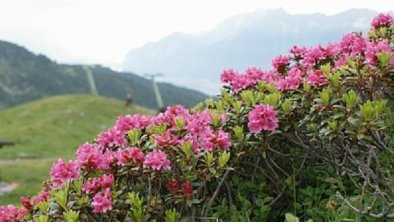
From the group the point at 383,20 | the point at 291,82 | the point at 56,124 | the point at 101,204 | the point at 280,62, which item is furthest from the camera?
the point at 56,124

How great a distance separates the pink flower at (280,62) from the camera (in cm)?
388

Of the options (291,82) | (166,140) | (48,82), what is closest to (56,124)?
(291,82)

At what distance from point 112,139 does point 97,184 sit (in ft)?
1.42

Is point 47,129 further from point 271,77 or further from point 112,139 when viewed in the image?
point 112,139

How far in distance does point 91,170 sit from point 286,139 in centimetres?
98

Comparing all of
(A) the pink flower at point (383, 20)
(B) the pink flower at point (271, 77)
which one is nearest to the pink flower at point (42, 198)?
(B) the pink flower at point (271, 77)

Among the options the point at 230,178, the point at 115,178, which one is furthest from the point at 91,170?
the point at 230,178

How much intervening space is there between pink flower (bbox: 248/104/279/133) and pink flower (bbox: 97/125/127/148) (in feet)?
2.03

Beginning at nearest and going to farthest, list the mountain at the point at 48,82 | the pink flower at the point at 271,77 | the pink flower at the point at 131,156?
the pink flower at the point at 131,156, the pink flower at the point at 271,77, the mountain at the point at 48,82

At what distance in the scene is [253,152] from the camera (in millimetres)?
3062

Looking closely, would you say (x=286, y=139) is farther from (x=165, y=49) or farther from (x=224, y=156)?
(x=165, y=49)

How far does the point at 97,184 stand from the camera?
271 centimetres

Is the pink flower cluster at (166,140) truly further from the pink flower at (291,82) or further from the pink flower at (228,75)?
the pink flower at (228,75)

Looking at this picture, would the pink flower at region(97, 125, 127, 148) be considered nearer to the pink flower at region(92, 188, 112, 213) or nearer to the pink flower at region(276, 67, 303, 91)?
the pink flower at region(92, 188, 112, 213)
